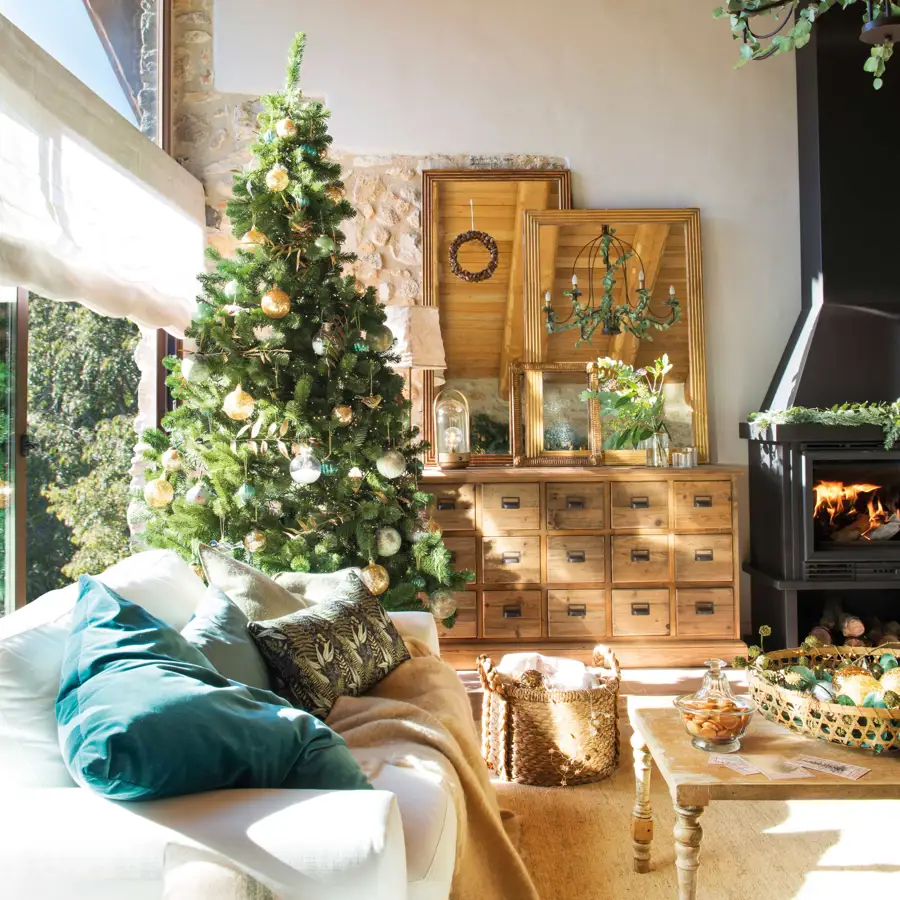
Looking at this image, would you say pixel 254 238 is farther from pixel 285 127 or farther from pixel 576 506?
pixel 576 506

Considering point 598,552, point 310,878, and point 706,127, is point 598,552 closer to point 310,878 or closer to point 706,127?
point 706,127

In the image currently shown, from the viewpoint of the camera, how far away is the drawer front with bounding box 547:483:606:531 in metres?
4.21

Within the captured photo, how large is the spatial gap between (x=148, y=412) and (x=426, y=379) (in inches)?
53.7

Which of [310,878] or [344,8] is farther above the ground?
[344,8]

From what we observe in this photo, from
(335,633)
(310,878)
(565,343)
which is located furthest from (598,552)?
(310,878)

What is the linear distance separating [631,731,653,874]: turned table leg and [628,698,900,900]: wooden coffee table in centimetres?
22

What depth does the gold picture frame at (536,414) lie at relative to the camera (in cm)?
457

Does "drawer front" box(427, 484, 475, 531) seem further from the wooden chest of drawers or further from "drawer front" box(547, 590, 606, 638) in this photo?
"drawer front" box(547, 590, 606, 638)

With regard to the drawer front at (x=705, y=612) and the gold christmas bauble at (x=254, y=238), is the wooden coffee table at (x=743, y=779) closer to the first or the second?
the drawer front at (x=705, y=612)

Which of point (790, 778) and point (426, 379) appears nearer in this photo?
point (790, 778)

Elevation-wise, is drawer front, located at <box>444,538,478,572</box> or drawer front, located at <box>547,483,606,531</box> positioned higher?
drawer front, located at <box>547,483,606,531</box>

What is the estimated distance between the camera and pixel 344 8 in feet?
15.3

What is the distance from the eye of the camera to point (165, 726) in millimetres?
1388

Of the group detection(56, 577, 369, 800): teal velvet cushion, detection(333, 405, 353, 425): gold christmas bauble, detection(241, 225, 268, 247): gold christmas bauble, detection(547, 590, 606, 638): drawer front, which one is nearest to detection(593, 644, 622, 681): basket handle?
detection(547, 590, 606, 638): drawer front
